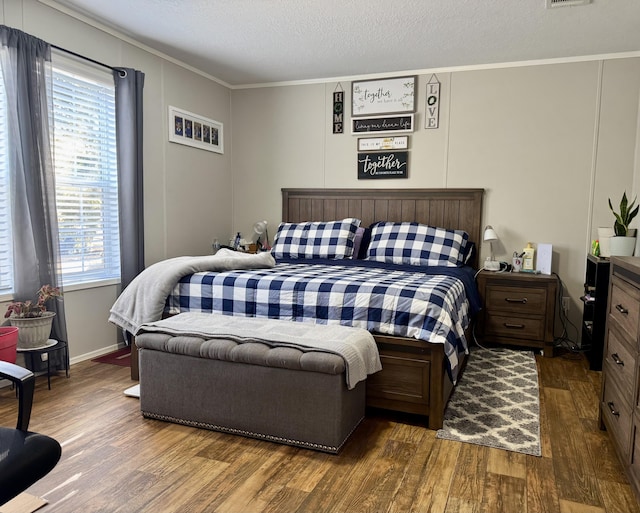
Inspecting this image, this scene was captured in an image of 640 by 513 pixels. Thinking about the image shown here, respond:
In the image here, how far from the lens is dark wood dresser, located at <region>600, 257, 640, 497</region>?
1.88 m

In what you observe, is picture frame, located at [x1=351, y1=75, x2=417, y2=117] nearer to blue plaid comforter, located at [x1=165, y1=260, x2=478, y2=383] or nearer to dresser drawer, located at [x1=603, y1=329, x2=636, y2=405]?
blue plaid comforter, located at [x1=165, y1=260, x2=478, y2=383]

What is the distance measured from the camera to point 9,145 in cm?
289

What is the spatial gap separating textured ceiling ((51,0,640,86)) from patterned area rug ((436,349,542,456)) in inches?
95.0

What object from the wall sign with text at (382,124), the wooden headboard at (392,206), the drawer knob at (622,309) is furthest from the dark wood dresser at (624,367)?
the wall sign with text at (382,124)

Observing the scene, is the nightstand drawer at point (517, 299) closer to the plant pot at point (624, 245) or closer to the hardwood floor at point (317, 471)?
the plant pot at point (624, 245)

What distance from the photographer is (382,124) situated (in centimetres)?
462

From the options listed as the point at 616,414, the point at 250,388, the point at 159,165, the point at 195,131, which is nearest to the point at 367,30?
the point at 195,131

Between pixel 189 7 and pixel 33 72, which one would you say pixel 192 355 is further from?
pixel 189 7

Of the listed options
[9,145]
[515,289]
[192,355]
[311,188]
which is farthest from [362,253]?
[9,145]

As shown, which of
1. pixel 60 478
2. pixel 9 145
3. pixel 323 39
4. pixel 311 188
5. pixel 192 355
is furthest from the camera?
pixel 311 188

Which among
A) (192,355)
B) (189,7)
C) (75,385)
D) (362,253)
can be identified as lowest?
(75,385)

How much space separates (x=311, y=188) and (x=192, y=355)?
9.45ft

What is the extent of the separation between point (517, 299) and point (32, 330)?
3452mm

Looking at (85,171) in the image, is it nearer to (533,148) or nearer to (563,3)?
(563,3)
